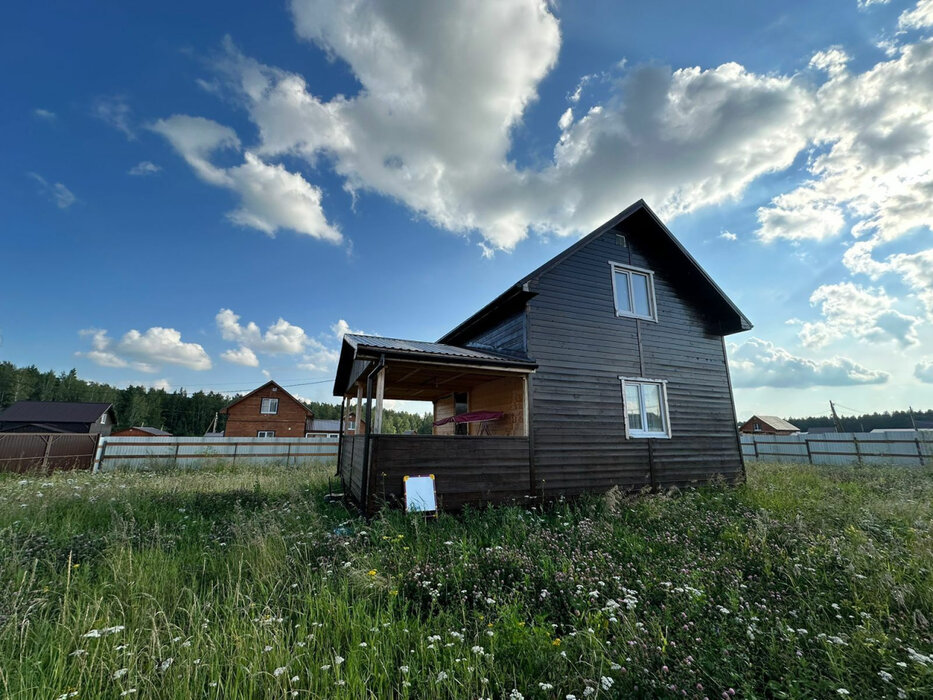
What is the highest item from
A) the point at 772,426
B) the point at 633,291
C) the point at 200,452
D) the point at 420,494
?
the point at 633,291

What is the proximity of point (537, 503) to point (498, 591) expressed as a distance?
15.3ft

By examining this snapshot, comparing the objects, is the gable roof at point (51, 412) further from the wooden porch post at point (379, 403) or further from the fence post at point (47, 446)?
the wooden porch post at point (379, 403)

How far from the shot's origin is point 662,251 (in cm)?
1179

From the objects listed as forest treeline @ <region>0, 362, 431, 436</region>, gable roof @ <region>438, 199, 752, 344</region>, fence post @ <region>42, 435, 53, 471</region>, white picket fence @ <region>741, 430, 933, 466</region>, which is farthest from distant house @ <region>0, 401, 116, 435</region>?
white picket fence @ <region>741, 430, 933, 466</region>

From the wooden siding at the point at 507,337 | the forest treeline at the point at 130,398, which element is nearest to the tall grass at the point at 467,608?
the wooden siding at the point at 507,337

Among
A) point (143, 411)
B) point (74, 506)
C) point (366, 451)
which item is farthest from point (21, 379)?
point (366, 451)

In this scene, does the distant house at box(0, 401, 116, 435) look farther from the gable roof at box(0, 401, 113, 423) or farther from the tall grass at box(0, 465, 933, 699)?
the tall grass at box(0, 465, 933, 699)

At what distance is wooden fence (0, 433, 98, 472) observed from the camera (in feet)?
45.9

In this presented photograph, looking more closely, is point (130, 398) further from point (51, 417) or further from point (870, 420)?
point (870, 420)

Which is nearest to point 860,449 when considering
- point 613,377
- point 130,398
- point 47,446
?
point 613,377

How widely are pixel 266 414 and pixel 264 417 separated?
0.33 metres

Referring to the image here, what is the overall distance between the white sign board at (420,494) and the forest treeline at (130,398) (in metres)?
55.7

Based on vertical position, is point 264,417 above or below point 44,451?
above

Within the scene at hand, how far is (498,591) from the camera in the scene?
3918mm
